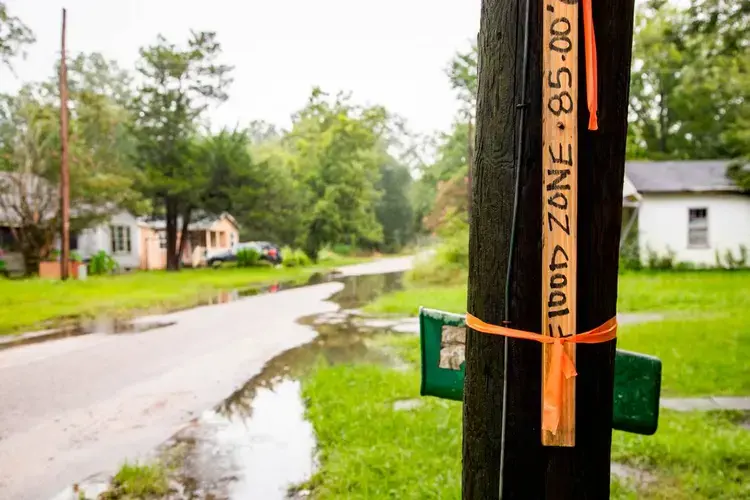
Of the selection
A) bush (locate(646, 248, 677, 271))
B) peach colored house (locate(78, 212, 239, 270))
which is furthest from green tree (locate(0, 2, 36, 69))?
bush (locate(646, 248, 677, 271))

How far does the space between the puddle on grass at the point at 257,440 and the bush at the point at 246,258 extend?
20.7 m

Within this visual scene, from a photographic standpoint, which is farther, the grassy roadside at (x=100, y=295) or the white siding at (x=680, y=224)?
the white siding at (x=680, y=224)

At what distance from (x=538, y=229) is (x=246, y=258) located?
92.1ft

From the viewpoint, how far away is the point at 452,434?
15.7 ft

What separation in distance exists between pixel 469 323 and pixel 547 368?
0.87ft

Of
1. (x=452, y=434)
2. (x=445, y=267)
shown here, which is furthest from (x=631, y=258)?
(x=452, y=434)

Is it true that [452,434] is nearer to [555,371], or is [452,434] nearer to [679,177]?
[555,371]

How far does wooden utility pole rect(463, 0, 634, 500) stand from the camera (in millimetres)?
1468

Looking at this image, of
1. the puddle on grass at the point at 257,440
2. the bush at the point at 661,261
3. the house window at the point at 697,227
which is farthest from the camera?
the house window at the point at 697,227

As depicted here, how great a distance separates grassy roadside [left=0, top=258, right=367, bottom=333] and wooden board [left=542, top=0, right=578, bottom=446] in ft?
36.9

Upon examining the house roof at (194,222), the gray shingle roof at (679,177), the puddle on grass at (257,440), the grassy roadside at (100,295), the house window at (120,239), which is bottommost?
the puddle on grass at (257,440)

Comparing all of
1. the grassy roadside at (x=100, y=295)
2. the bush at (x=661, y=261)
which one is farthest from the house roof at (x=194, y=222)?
the bush at (x=661, y=261)

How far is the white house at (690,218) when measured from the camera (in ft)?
64.5

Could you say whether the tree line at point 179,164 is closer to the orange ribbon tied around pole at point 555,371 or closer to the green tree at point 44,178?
the green tree at point 44,178
